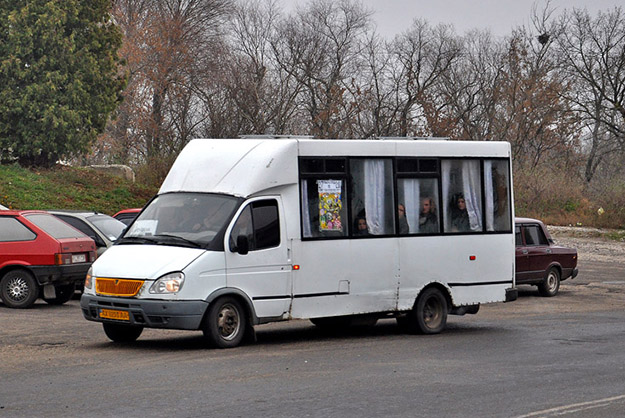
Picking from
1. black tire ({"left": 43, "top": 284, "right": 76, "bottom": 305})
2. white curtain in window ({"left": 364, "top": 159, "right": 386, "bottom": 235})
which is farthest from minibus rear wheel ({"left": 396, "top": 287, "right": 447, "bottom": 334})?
black tire ({"left": 43, "top": 284, "right": 76, "bottom": 305})

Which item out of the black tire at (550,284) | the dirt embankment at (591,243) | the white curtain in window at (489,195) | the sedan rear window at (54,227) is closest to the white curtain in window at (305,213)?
the white curtain in window at (489,195)

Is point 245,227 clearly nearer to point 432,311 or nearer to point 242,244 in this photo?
point 242,244

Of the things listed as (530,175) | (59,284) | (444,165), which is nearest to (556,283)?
(444,165)

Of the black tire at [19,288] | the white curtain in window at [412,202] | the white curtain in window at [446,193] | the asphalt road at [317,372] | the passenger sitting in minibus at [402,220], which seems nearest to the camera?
the asphalt road at [317,372]

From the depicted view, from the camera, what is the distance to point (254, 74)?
53.2 meters

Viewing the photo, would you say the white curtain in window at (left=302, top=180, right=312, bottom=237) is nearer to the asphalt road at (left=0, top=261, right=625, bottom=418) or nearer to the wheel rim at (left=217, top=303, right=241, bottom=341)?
the asphalt road at (left=0, top=261, right=625, bottom=418)

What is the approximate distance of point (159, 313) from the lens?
12.7 m

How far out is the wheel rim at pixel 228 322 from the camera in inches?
523

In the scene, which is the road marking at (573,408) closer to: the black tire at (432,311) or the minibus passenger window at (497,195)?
the black tire at (432,311)

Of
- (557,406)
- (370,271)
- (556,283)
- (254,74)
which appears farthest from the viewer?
(254,74)

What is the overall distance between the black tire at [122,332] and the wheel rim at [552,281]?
41.9 ft

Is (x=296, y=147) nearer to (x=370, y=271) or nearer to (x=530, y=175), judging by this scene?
(x=370, y=271)

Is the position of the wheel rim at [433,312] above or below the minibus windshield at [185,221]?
below

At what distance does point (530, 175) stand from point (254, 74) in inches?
563
